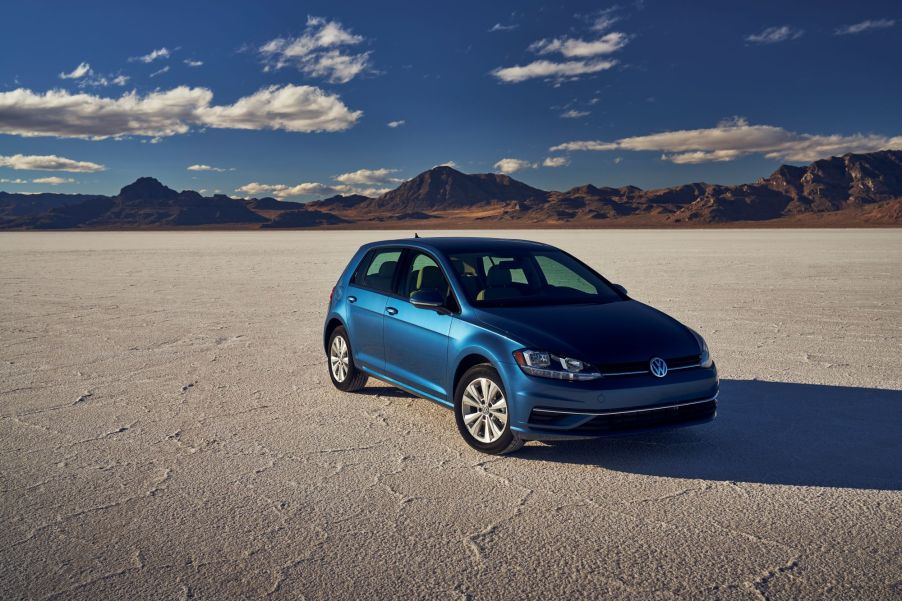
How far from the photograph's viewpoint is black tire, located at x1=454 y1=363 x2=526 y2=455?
17.7 ft

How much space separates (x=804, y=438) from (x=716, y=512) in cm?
189

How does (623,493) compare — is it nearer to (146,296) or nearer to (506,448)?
(506,448)

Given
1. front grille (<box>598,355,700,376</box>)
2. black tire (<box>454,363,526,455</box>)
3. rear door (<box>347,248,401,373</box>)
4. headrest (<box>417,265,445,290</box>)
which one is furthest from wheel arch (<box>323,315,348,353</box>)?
front grille (<box>598,355,700,376</box>)

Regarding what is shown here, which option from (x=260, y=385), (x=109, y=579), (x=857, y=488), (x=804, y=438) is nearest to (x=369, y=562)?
(x=109, y=579)

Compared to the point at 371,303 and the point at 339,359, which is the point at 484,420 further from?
the point at 339,359

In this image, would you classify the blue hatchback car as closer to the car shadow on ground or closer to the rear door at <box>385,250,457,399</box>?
the rear door at <box>385,250,457,399</box>

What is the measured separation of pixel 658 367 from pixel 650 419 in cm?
35

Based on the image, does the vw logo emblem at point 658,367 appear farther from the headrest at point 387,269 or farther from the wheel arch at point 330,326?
the wheel arch at point 330,326

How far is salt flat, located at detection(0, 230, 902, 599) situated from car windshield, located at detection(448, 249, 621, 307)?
112 cm

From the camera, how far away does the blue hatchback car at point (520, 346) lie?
204 inches

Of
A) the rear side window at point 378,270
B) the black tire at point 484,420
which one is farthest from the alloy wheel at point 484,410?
the rear side window at point 378,270

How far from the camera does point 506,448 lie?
548 cm

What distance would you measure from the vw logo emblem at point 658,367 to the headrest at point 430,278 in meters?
1.92

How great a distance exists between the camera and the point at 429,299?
5883mm
